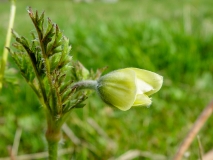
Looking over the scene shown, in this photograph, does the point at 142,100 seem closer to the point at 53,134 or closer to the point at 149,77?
the point at 149,77

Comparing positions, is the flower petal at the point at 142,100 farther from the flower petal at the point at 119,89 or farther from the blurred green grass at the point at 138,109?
the blurred green grass at the point at 138,109

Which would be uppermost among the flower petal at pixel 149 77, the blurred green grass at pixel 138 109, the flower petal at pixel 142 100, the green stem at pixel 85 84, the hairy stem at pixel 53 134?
Answer: the flower petal at pixel 149 77

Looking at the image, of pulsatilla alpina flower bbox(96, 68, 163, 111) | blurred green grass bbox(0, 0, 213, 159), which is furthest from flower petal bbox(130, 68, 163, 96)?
blurred green grass bbox(0, 0, 213, 159)

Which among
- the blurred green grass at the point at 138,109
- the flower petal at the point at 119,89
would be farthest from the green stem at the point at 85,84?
the blurred green grass at the point at 138,109

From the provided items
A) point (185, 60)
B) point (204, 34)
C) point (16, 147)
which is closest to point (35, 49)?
point (16, 147)

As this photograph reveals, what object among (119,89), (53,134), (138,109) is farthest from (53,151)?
(138,109)

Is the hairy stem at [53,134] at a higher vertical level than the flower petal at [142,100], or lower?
lower

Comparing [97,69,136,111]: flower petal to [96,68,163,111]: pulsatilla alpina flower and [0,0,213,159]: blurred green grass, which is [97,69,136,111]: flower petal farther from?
[0,0,213,159]: blurred green grass
